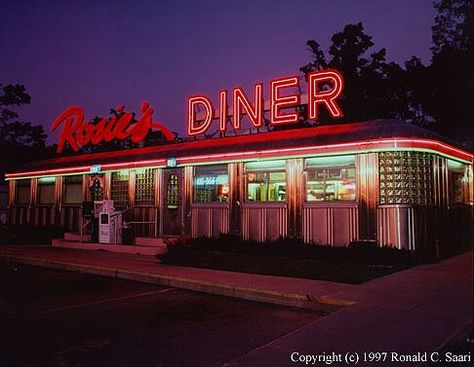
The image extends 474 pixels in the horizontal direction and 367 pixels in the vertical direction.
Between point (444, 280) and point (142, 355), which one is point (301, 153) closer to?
point (444, 280)

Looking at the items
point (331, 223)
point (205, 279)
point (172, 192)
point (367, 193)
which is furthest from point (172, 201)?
point (367, 193)

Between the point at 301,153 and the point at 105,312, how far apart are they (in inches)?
312

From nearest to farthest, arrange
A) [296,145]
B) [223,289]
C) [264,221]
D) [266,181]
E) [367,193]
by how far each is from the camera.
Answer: [223,289]
[367,193]
[296,145]
[264,221]
[266,181]

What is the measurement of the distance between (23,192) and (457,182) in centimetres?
2103

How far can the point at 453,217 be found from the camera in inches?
567

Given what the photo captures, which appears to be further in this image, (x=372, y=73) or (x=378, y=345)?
(x=372, y=73)

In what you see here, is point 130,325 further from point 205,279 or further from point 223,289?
point 205,279

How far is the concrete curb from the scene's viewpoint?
26.0 ft

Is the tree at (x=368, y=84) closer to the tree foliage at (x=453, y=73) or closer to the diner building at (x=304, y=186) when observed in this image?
the tree foliage at (x=453, y=73)

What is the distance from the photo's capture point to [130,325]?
6.89m

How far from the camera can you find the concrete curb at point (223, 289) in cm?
792

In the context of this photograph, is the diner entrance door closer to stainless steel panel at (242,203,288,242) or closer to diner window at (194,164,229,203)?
diner window at (194,164,229,203)

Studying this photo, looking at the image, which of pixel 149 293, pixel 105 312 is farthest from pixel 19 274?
pixel 105 312

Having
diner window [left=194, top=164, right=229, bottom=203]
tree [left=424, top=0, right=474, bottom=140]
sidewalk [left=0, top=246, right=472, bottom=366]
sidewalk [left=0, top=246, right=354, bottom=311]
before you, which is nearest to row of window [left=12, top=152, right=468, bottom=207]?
diner window [left=194, top=164, right=229, bottom=203]
